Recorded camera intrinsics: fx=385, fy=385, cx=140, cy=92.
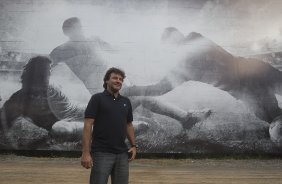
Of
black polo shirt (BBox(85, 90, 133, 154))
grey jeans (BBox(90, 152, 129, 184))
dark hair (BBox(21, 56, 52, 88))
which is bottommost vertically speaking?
grey jeans (BBox(90, 152, 129, 184))

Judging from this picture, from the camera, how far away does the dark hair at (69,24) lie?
13.1 metres

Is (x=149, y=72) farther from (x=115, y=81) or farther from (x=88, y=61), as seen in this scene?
(x=115, y=81)

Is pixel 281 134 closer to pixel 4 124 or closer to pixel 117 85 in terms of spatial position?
pixel 4 124

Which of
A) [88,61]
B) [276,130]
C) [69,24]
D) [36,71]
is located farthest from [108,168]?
[276,130]

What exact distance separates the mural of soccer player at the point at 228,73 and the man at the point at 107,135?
9.55m

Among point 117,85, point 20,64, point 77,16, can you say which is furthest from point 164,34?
point 117,85

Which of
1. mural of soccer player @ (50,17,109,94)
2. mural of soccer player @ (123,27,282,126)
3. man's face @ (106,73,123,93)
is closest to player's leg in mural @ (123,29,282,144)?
mural of soccer player @ (123,27,282,126)

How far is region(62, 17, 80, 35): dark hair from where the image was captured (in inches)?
516

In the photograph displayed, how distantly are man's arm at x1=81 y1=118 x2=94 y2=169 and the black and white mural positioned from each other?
943 cm

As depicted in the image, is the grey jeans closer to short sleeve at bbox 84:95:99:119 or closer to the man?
the man

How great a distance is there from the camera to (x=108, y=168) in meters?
3.47

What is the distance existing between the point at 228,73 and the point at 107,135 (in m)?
10.4

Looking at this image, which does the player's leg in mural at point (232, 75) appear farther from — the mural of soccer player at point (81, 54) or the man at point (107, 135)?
the man at point (107, 135)

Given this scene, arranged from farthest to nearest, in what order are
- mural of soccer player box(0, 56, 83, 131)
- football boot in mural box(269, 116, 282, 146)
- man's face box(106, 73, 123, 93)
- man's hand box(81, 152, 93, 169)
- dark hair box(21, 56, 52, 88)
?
football boot in mural box(269, 116, 282, 146)
dark hair box(21, 56, 52, 88)
mural of soccer player box(0, 56, 83, 131)
man's face box(106, 73, 123, 93)
man's hand box(81, 152, 93, 169)
